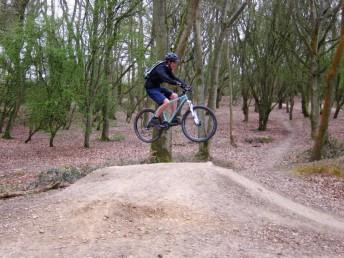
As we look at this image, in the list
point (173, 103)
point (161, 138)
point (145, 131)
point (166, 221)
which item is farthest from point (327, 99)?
point (166, 221)

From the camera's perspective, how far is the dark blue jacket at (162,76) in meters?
9.87

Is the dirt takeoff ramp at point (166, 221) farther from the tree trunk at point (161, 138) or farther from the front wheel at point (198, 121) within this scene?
the tree trunk at point (161, 138)

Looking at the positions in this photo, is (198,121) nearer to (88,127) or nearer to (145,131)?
(145,131)

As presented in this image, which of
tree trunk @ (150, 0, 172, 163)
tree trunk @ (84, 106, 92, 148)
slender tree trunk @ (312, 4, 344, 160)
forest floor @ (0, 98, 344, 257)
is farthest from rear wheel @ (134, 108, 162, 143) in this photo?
tree trunk @ (84, 106, 92, 148)

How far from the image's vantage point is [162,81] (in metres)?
10.1

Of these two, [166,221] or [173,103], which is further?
[173,103]

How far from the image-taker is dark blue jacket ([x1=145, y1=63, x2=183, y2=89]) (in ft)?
32.4

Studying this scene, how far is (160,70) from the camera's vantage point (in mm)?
9930

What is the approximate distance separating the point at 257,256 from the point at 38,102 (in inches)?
623

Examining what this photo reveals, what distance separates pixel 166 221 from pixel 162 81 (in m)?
3.45

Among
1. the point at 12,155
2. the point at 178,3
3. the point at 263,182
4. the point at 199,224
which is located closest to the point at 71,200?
the point at 199,224

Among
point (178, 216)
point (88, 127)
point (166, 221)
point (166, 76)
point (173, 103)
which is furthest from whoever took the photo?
point (88, 127)

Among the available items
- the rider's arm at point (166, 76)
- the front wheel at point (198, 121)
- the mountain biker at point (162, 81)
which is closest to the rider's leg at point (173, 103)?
the mountain biker at point (162, 81)

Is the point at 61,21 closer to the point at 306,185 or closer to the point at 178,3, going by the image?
the point at 178,3
